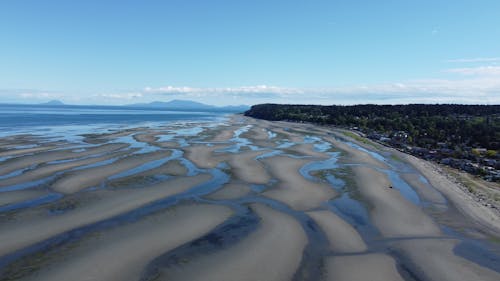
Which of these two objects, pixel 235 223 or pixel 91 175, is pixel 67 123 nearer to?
pixel 91 175

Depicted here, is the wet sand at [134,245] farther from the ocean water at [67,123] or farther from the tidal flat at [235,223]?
the ocean water at [67,123]

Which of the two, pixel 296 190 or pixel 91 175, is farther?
pixel 91 175

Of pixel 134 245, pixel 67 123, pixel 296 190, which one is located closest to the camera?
pixel 134 245

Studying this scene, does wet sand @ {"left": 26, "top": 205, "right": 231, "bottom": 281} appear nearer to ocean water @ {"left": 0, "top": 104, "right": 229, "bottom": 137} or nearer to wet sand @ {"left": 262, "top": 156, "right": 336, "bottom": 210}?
wet sand @ {"left": 262, "top": 156, "right": 336, "bottom": 210}

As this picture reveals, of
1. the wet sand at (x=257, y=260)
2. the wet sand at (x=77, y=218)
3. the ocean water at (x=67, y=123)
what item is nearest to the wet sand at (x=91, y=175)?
the wet sand at (x=77, y=218)

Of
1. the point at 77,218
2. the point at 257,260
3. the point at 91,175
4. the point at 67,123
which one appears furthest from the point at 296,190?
the point at 67,123

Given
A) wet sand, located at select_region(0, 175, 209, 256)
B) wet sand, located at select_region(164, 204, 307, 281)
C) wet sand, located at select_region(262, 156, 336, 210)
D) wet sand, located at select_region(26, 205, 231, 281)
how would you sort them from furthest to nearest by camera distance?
wet sand, located at select_region(262, 156, 336, 210)
wet sand, located at select_region(0, 175, 209, 256)
wet sand, located at select_region(164, 204, 307, 281)
wet sand, located at select_region(26, 205, 231, 281)

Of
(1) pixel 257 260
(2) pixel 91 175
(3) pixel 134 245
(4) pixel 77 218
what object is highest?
(2) pixel 91 175

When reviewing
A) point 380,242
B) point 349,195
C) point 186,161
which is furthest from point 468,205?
point 186,161

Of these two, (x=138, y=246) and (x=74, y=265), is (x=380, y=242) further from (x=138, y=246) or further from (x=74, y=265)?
(x=74, y=265)

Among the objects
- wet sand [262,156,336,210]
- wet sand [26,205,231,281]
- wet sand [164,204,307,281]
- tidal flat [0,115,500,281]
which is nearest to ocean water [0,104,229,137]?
tidal flat [0,115,500,281]
